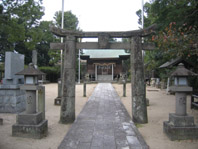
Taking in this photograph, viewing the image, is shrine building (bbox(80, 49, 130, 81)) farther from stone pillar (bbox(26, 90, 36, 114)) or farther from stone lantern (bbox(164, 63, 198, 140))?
stone lantern (bbox(164, 63, 198, 140))

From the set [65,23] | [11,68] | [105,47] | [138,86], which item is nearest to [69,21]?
[65,23]

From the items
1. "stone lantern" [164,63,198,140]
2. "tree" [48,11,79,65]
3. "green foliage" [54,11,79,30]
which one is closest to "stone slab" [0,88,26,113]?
"stone lantern" [164,63,198,140]

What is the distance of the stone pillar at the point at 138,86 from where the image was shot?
19.9 ft

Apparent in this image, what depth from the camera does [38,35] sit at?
1163 cm

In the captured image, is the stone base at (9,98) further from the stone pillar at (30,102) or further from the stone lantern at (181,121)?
the stone lantern at (181,121)

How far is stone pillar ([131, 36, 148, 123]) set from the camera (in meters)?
6.07

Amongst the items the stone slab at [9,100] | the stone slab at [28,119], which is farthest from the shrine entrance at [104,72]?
the stone slab at [28,119]

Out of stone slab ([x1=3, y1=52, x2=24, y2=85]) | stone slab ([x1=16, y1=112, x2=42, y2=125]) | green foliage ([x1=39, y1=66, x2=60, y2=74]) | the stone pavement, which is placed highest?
green foliage ([x1=39, y1=66, x2=60, y2=74])

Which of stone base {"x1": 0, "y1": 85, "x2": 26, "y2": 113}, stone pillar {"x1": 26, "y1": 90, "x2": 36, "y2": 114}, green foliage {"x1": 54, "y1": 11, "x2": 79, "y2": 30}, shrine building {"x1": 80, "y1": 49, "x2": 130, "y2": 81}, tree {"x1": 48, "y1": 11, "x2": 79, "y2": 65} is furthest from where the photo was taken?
shrine building {"x1": 80, "y1": 49, "x2": 130, "y2": 81}

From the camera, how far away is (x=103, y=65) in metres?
31.2

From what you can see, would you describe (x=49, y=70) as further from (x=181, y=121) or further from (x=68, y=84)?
(x=181, y=121)

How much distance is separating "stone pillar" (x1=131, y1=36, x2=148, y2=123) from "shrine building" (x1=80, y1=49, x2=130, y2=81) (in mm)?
23727

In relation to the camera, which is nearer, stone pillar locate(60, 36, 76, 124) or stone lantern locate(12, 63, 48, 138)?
stone lantern locate(12, 63, 48, 138)

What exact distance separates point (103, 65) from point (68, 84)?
82.8ft
